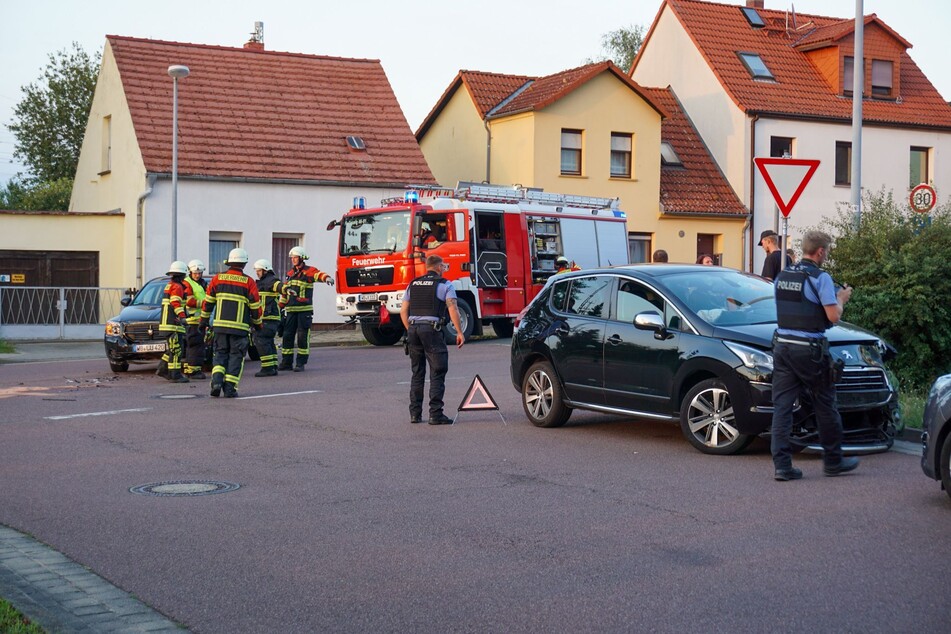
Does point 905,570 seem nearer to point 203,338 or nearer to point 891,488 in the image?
point 891,488

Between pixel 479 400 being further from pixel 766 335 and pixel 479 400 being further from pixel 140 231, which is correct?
pixel 140 231

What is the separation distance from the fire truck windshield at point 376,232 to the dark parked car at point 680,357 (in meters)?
11.3

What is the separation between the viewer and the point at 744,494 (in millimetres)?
8641

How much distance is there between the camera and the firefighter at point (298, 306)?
64.0 ft

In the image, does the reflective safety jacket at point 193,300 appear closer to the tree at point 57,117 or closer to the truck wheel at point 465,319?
the truck wheel at point 465,319

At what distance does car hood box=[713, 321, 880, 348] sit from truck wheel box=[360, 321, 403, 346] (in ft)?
51.7

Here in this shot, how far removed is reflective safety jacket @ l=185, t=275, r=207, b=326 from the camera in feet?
59.2

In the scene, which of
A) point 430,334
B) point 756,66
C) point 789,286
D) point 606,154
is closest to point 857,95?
point 430,334

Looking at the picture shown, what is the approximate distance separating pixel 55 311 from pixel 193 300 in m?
11.5

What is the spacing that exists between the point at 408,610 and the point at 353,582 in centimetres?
61

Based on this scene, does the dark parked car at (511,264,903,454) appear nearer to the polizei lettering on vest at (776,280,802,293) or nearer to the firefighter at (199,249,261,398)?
the polizei lettering on vest at (776,280,802,293)

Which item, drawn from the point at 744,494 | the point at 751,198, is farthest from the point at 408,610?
the point at 751,198

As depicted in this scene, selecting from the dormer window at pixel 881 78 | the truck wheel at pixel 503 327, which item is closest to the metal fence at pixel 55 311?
the truck wheel at pixel 503 327

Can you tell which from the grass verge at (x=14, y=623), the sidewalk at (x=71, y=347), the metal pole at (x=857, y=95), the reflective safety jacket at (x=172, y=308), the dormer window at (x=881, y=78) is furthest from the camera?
the dormer window at (x=881, y=78)
